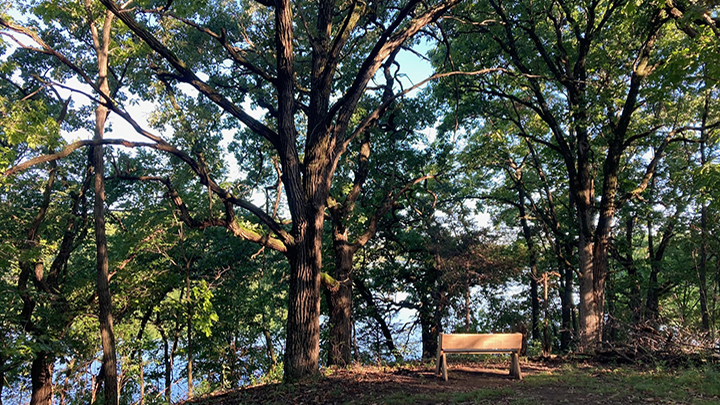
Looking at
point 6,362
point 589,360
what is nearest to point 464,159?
point 589,360

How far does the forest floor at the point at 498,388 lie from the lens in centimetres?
526

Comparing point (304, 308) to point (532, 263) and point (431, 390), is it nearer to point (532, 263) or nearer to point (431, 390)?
point (431, 390)

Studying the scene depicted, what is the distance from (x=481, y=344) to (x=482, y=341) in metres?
0.05

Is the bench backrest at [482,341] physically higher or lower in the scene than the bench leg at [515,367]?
higher

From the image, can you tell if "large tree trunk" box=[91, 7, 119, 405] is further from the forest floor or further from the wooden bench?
the wooden bench

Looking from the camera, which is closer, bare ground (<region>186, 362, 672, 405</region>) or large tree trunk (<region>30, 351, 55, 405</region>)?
bare ground (<region>186, 362, 672, 405</region>)

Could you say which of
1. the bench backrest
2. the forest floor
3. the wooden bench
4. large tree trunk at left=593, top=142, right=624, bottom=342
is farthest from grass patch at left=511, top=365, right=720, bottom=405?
large tree trunk at left=593, top=142, right=624, bottom=342

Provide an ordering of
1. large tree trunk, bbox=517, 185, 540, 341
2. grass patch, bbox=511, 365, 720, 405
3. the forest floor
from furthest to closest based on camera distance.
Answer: large tree trunk, bbox=517, 185, 540, 341, the forest floor, grass patch, bbox=511, 365, 720, 405

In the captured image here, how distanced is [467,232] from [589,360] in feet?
17.3

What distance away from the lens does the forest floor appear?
5.26 m

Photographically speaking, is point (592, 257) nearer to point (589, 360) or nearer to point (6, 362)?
point (589, 360)

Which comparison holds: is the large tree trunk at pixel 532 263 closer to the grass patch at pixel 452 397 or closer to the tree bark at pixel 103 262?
the grass patch at pixel 452 397

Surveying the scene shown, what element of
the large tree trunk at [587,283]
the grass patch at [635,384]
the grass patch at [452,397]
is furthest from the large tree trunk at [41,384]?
the large tree trunk at [587,283]

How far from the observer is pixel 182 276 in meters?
12.7
